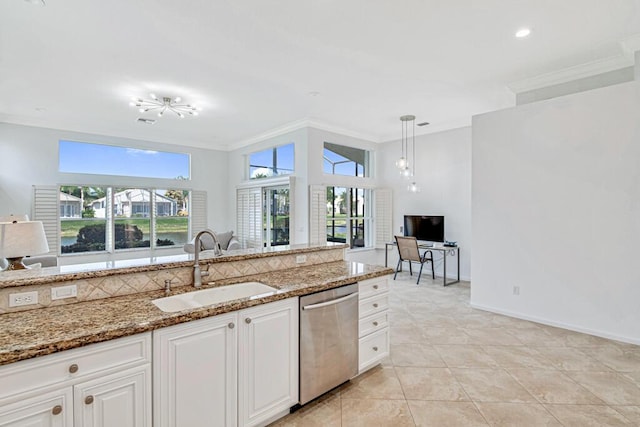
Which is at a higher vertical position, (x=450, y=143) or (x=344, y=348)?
(x=450, y=143)

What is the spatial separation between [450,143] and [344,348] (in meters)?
5.16

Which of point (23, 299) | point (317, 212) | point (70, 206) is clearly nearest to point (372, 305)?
point (23, 299)

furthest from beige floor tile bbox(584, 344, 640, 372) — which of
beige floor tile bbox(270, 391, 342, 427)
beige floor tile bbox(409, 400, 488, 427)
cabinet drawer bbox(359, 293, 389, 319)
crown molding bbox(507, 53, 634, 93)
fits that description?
crown molding bbox(507, 53, 634, 93)

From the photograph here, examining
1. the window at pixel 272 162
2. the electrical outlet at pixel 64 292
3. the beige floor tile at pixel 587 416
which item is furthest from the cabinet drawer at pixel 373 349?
the window at pixel 272 162

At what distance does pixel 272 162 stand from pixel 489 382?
5656 mm

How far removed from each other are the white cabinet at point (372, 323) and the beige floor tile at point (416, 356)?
247mm

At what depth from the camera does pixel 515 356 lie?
2988 mm

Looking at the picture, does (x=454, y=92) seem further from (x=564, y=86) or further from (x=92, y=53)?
(x=92, y=53)

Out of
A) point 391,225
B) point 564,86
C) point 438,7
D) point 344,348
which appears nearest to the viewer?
point 344,348

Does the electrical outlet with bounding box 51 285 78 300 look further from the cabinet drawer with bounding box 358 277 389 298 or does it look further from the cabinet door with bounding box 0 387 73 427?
the cabinet drawer with bounding box 358 277 389 298

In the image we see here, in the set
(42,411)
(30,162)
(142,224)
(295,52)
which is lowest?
(42,411)

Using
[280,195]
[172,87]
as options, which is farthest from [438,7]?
[280,195]

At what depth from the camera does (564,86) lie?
12.9ft

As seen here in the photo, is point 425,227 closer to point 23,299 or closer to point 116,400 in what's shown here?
point 116,400
